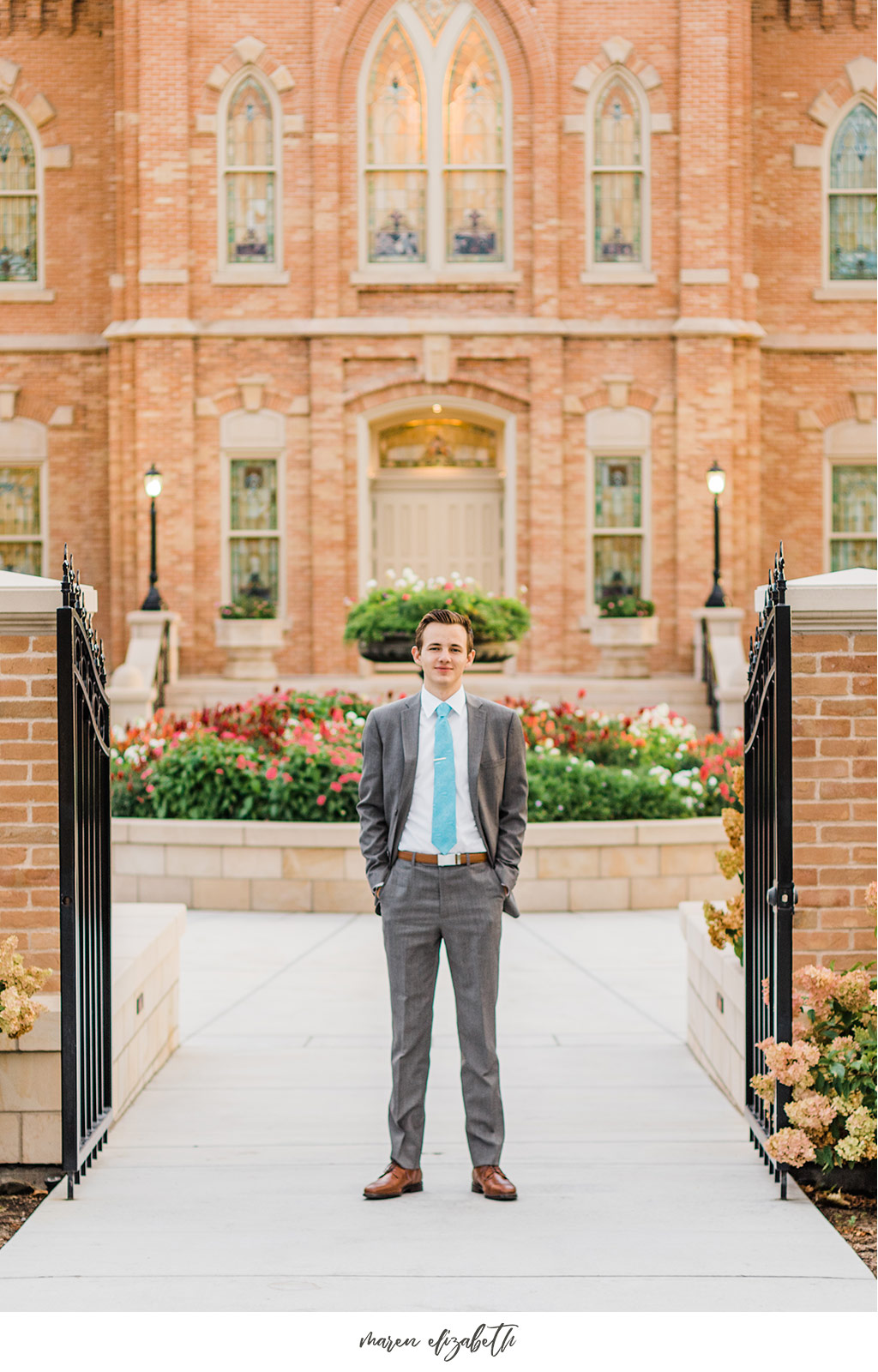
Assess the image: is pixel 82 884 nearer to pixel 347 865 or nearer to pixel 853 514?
pixel 347 865

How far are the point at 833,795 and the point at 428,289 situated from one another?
16.1 meters

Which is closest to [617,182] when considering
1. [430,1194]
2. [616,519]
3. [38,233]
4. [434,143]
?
[434,143]

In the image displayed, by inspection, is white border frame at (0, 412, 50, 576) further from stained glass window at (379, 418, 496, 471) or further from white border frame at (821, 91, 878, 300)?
white border frame at (821, 91, 878, 300)

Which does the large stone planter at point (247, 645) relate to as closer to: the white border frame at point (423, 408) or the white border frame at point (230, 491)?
the white border frame at point (230, 491)

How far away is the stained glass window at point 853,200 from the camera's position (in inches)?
838

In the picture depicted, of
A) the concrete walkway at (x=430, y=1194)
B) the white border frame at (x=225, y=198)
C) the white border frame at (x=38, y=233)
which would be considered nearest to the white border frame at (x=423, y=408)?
the white border frame at (x=225, y=198)

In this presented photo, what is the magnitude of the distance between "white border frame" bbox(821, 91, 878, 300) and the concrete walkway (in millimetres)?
15554

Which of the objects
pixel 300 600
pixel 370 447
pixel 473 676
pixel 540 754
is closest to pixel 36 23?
pixel 370 447

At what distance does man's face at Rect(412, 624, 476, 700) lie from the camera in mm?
4812

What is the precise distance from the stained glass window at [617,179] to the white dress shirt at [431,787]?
54.4ft

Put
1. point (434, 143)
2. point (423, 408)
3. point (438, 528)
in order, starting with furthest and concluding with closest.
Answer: point (438, 528)
point (423, 408)
point (434, 143)

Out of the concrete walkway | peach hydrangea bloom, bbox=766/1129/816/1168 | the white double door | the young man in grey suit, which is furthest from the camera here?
the white double door

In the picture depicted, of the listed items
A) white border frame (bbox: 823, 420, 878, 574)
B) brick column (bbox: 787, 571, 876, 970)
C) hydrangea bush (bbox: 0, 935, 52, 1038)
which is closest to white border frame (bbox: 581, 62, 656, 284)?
white border frame (bbox: 823, 420, 878, 574)

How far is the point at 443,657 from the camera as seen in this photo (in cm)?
481
